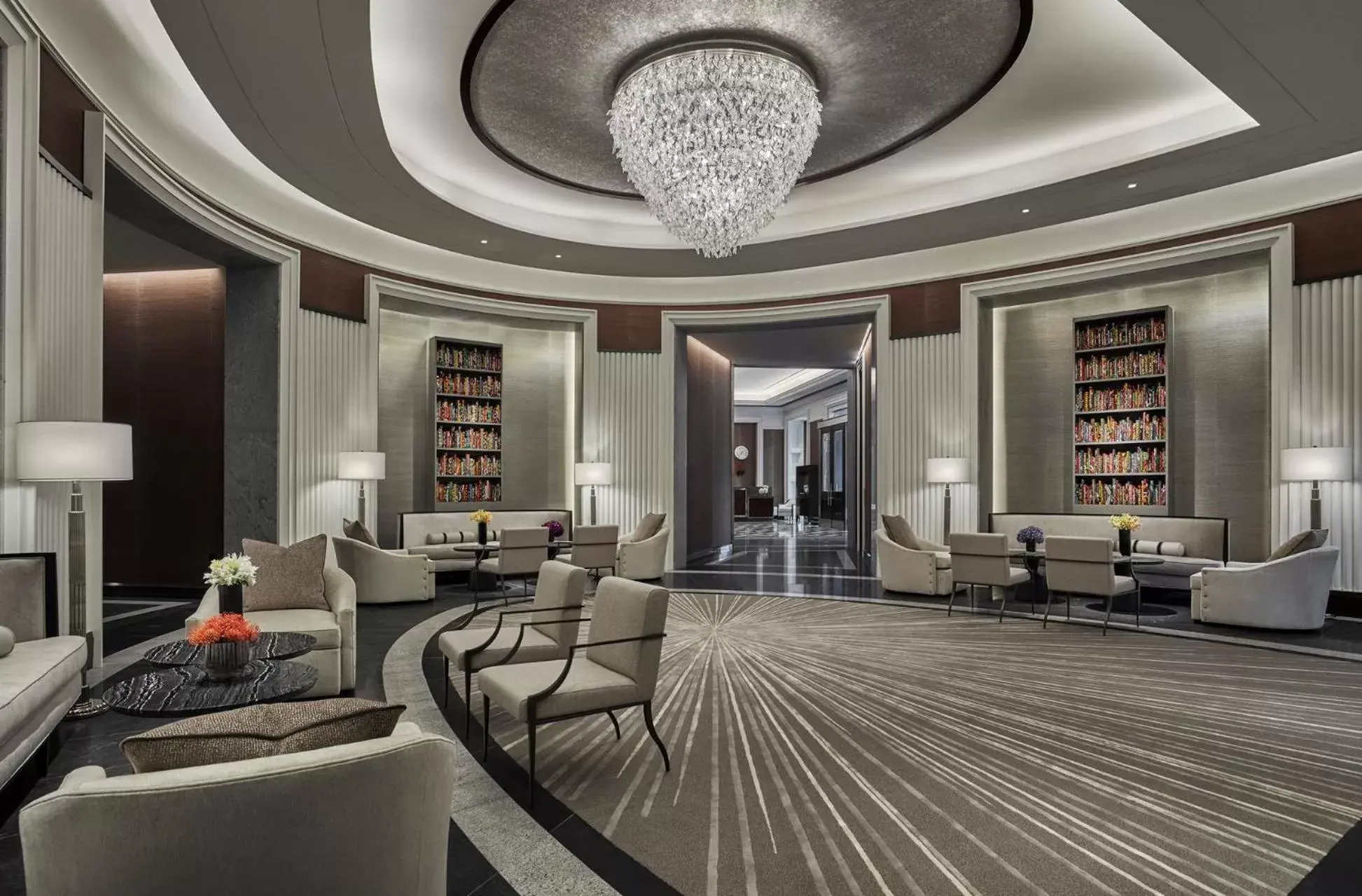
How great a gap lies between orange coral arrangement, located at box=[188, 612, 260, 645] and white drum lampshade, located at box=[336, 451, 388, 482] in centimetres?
550

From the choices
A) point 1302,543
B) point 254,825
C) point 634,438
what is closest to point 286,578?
point 254,825

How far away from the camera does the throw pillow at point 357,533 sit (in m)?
8.25

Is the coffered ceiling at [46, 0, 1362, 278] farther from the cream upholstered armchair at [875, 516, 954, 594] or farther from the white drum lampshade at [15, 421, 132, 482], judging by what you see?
the cream upholstered armchair at [875, 516, 954, 594]

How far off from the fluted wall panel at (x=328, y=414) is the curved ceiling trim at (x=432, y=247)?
98 centimetres

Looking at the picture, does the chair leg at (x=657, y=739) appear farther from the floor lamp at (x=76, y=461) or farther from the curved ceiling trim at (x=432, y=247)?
the curved ceiling trim at (x=432, y=247)

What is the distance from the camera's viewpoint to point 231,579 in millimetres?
3973

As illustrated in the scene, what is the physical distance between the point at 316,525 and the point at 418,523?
155 centimetres

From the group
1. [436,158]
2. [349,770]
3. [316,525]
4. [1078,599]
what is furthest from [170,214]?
[1078,599]

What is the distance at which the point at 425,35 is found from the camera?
5.52 m

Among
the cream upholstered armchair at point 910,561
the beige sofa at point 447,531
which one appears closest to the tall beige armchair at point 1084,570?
the cream upholstered armchair at point 910,561

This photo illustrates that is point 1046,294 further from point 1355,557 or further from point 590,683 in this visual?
point 590,683

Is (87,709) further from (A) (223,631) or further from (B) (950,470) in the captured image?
(B) (950,470)

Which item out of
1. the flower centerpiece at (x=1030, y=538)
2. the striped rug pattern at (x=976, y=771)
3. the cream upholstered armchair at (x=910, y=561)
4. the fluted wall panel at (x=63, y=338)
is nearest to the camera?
the striped rug pattern at (x=976, y=771)

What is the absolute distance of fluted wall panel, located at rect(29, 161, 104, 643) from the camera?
180 inches
